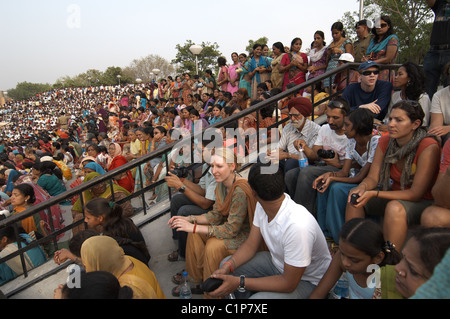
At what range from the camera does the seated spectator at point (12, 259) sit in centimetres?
363

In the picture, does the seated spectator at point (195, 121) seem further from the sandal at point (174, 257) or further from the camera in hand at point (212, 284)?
the camera in hand at point (212, 284)

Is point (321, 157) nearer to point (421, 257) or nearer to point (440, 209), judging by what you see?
point (440, 209)

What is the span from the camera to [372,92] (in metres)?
4.10

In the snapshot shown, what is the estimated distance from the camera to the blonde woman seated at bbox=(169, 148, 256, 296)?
2.69 m

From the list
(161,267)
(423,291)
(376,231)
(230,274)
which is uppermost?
(423,291)

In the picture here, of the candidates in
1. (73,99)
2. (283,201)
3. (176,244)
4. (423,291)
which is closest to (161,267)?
(176,244)

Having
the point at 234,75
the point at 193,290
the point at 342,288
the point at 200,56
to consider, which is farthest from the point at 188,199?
the point at 200,56

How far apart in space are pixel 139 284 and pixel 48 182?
5097 mm

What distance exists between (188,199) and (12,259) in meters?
2.26

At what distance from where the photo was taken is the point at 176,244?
360 centimetres

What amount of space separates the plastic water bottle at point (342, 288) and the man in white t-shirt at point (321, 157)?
111 centimetres

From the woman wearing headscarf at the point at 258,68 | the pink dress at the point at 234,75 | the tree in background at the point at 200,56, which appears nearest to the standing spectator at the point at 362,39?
the woman wearing headscarf at the point at 258,68

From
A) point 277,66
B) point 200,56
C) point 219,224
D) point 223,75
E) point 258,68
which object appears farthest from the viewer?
point 200,56

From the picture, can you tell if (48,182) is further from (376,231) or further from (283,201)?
(376,231)
